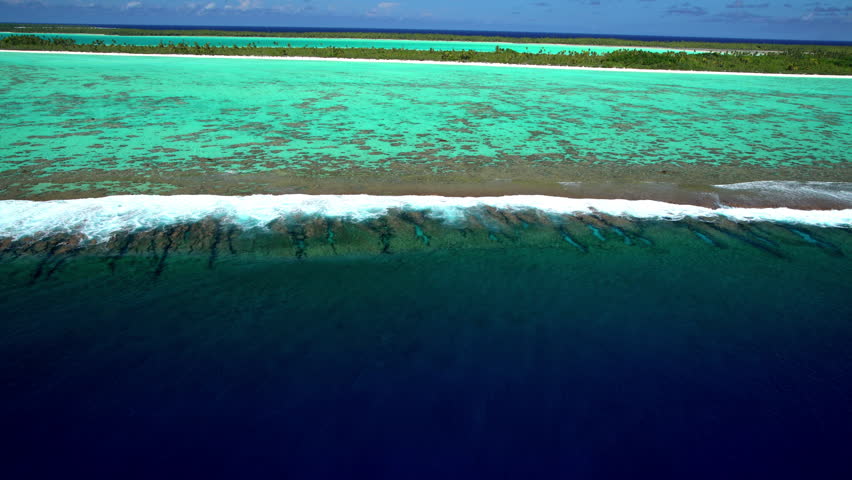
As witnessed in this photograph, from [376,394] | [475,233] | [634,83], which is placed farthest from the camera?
[634,83]

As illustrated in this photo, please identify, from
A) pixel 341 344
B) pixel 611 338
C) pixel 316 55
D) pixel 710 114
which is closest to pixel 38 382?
pixel 341 344

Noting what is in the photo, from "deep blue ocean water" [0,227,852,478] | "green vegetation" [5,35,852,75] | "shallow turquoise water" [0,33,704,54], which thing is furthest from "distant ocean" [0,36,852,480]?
"shallow turquoise water" [0,33,704,54]

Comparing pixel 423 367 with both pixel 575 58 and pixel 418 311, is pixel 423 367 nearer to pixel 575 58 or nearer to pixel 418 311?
pixel 418 311

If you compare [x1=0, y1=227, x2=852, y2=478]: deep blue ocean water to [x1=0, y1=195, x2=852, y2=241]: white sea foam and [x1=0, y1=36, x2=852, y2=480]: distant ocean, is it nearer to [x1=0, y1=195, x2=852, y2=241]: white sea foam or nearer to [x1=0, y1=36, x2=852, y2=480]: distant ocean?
[x1=0, y1=36, x2=852, y2=480]: distant ocean

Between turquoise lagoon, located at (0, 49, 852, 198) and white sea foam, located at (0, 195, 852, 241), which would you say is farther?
turquoise lagoon, located at (0, 49, 852, 198)

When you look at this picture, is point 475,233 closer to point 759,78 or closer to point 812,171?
point 812,171

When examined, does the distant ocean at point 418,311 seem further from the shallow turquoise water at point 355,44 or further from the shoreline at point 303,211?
the shallow turquoise water at point 355,44

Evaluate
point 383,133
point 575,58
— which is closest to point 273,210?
point 383,133
